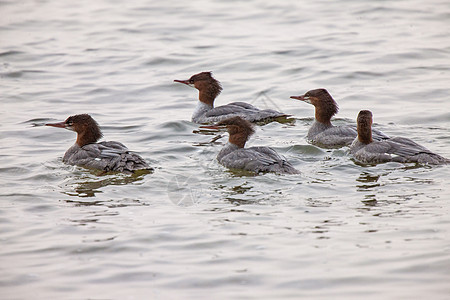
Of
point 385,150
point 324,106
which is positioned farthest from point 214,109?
point 385,150

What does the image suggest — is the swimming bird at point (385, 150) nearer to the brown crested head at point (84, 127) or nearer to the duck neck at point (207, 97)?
the duck neck at point (207, 97)

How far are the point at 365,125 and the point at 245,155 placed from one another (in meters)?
1.94

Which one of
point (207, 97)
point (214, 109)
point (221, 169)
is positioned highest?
point (207, 97)

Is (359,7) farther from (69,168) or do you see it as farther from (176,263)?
(176,263)

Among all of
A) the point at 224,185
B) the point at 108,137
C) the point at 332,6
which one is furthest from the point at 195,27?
the point at 224,185

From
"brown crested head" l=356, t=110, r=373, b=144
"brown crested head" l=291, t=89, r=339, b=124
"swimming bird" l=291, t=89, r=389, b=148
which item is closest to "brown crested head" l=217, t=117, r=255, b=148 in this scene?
"swimming bird" l=291, t=89, r=389, b=148

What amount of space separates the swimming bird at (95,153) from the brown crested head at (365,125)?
322cm

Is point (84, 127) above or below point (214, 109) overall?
above

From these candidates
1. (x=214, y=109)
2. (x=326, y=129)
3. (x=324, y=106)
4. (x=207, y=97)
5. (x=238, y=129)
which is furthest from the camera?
(x=207, y=97)

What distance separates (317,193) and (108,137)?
4612 mm

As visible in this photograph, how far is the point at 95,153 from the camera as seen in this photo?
391 inches

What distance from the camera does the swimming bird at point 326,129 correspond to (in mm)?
11164

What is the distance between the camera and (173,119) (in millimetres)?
12977

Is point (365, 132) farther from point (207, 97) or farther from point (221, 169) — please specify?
point (207, 97)
